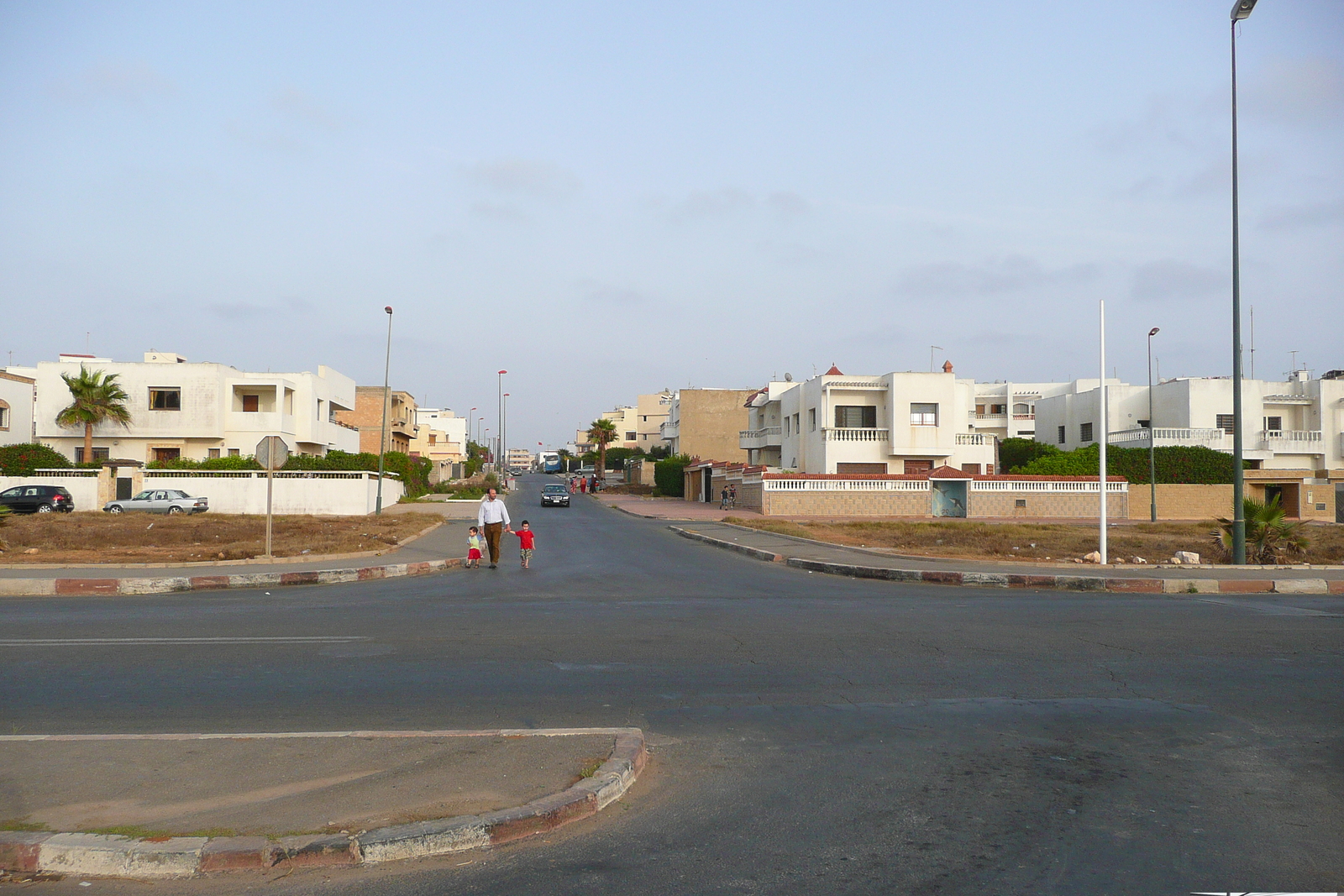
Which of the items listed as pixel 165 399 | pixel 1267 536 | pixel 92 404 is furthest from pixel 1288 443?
pixel 92 404

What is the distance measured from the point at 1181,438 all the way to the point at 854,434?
2121 cm

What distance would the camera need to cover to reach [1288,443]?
6094cm

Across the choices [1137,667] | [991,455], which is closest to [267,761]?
[1137,667]

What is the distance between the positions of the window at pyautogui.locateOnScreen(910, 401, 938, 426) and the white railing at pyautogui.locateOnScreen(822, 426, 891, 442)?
1.72 m

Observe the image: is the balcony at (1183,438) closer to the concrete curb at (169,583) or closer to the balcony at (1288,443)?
the balcony at (1288,443)

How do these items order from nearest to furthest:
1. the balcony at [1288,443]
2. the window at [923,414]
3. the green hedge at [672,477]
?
the window at [923,414]
the balcony at [1288,443]
the green hedge at [672,477]

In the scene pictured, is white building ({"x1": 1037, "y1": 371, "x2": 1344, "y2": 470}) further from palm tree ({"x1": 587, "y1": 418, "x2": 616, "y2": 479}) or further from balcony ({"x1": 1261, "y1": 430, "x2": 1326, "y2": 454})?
palm tree ({"x1": 587, "y1": 418, "x2": 616, "y2": 479})

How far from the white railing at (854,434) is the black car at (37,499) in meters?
38.1

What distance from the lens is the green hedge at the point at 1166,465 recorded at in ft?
181

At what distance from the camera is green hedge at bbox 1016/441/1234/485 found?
55.2 meters

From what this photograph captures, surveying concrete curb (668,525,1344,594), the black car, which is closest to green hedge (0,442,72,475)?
the black car

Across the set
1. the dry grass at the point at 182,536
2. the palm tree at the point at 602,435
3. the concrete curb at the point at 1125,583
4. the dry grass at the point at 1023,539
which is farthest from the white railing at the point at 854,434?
the palm tree at the point at 602,435

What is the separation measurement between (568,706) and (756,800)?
2494 millimetres

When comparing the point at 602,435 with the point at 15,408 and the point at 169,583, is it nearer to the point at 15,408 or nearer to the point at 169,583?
the point at 15,408
